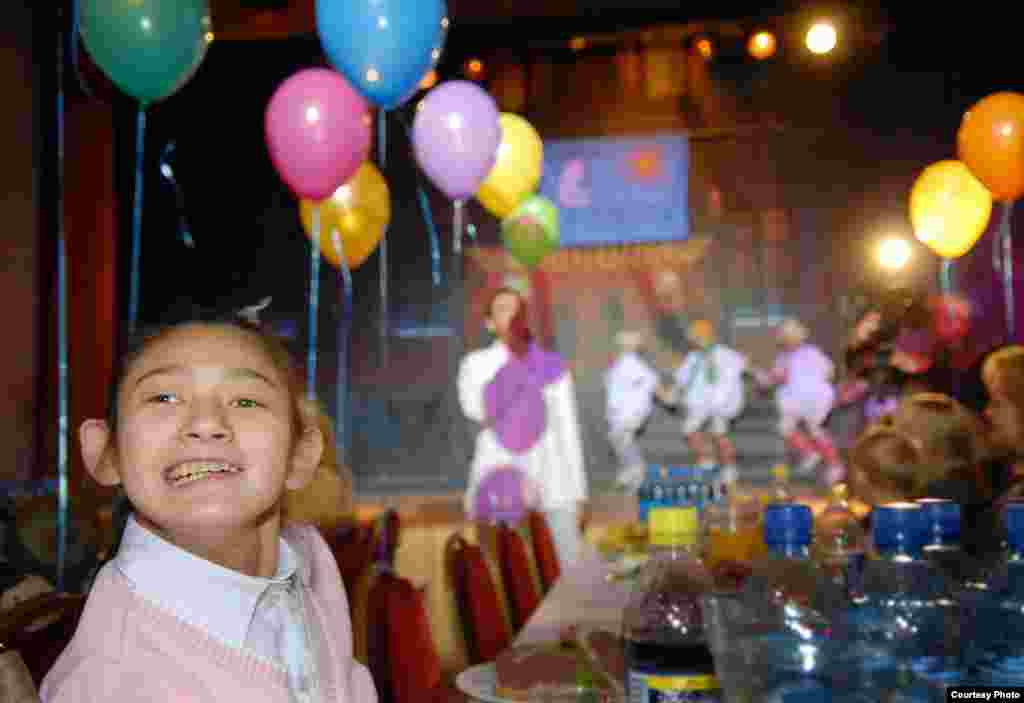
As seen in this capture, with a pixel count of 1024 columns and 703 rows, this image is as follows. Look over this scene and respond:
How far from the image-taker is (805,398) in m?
6.88

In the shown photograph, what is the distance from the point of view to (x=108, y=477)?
30.9 inches

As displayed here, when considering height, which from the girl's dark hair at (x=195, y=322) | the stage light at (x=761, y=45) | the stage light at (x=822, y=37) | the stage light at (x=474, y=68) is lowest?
the girl's dark hair at (x=195, y=322)

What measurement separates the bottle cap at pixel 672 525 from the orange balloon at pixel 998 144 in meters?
3.17

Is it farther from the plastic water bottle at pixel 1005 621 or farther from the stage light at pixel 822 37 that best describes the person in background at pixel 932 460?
the stage light at pixel 822 37

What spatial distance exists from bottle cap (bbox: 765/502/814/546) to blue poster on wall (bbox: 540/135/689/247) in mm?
6303

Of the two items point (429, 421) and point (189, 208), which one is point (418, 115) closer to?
point (429, 421)

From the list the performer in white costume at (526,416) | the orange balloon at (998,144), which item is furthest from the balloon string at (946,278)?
the orange balloon at (998,144)

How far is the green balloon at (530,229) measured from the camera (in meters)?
5.66

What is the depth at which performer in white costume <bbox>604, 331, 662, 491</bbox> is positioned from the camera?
7.00 m

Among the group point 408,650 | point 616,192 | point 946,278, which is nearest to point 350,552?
point 408,650

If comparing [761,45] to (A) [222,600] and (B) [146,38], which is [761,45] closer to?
(B) [146,38]

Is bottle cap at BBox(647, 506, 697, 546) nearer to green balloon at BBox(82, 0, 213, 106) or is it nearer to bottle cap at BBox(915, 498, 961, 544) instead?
bottle cap at BBox(915, 498, 961, 544)

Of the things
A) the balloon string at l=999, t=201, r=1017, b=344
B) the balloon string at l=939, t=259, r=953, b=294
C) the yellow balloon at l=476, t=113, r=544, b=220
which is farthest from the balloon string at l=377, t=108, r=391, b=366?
the balloon string at l=999, t=201, r=1017, b=344

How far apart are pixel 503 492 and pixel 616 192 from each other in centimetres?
218
